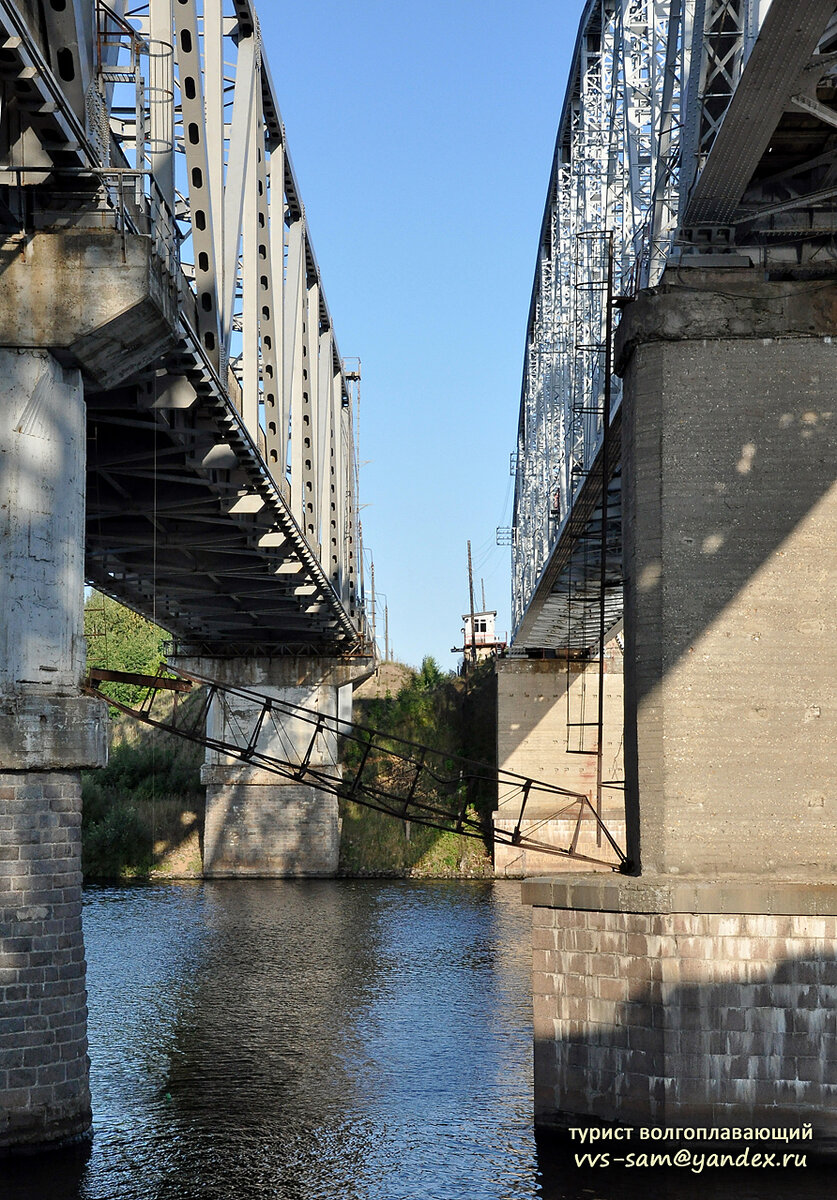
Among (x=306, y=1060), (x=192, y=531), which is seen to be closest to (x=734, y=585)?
(x=306, y=1060)

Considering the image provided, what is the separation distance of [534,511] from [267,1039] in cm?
3278

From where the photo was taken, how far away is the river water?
15625 mm

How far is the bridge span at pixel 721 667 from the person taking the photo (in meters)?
15.8

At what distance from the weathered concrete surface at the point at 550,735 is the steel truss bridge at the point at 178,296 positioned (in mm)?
15753

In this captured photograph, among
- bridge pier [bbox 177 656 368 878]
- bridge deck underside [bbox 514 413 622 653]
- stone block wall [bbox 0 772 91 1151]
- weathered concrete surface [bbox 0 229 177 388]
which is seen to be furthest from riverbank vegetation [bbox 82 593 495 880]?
weathered concrete surface [bbox 0 229 177 388]

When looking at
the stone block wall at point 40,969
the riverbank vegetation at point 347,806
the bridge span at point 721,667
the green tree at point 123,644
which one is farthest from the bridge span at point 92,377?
the green tree at point 123,644

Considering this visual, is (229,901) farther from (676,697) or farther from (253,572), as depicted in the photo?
(676,697)

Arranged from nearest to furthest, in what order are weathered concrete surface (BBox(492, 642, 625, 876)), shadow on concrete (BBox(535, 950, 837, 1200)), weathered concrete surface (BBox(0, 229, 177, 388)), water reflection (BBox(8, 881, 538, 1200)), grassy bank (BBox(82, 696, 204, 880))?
shadow on concrete (BBox(535, 950, 837, 1200))
water reflection (BBox(8, 881, 538, 1200))
weathered concrete surface (BBox(0, 229, 177, 388))
grassy bank (BBox(82, 696, 204, 880))
weathered concrete surface (BBox(492, 642, 625, 876))

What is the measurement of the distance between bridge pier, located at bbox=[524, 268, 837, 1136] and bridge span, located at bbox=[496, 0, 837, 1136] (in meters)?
0.03

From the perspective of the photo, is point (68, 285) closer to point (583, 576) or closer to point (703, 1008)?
point (703, 1008)

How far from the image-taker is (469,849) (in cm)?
5856

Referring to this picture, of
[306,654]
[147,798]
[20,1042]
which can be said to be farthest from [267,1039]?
[147,798]

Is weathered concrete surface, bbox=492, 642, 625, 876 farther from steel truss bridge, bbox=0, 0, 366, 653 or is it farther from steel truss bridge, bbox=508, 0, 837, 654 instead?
steel truss bridge, bbox=0, 0, 366, 653

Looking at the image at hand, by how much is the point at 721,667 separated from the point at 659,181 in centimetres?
740
